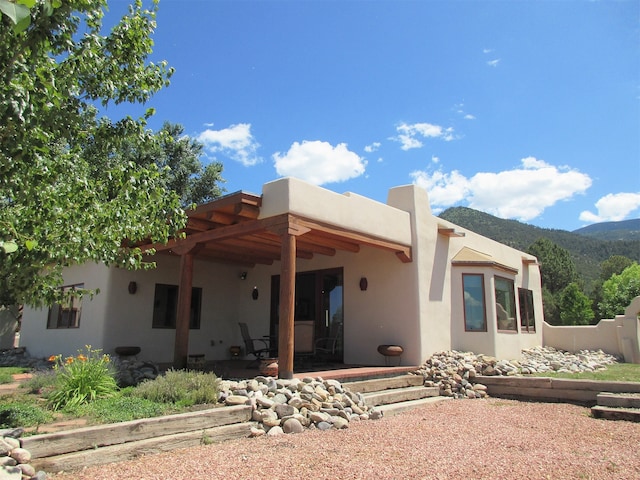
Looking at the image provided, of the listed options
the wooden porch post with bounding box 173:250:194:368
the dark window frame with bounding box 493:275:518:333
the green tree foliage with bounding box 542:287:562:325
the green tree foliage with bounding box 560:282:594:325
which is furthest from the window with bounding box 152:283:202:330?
the green tree foliage with bounding box 542:287:562:325

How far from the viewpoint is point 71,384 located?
5.49m

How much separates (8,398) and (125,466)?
10.1 feet

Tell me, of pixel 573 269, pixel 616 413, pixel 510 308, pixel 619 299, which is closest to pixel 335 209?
pixel 616 413

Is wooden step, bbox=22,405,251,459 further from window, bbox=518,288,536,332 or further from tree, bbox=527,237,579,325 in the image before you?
tree, bbox=527,237,579,325

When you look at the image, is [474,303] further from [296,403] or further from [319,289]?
[296,403]

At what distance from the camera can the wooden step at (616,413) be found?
20.9 ft

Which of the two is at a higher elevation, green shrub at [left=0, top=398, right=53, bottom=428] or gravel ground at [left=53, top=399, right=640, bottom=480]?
green shrub at [left=0, top=398, right=53, bottom=428]

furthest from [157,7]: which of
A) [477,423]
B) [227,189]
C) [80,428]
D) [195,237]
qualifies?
[227,189]

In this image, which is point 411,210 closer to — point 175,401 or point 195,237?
point 195,237

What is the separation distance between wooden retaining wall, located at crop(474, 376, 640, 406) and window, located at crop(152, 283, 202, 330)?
6.76 m

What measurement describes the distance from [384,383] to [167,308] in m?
5.82

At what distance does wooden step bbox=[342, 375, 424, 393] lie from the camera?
736 cm

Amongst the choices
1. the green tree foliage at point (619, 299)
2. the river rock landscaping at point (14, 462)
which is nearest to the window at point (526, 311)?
the river rock landscaping at point (14, 462)

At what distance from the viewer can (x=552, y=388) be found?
817cm
